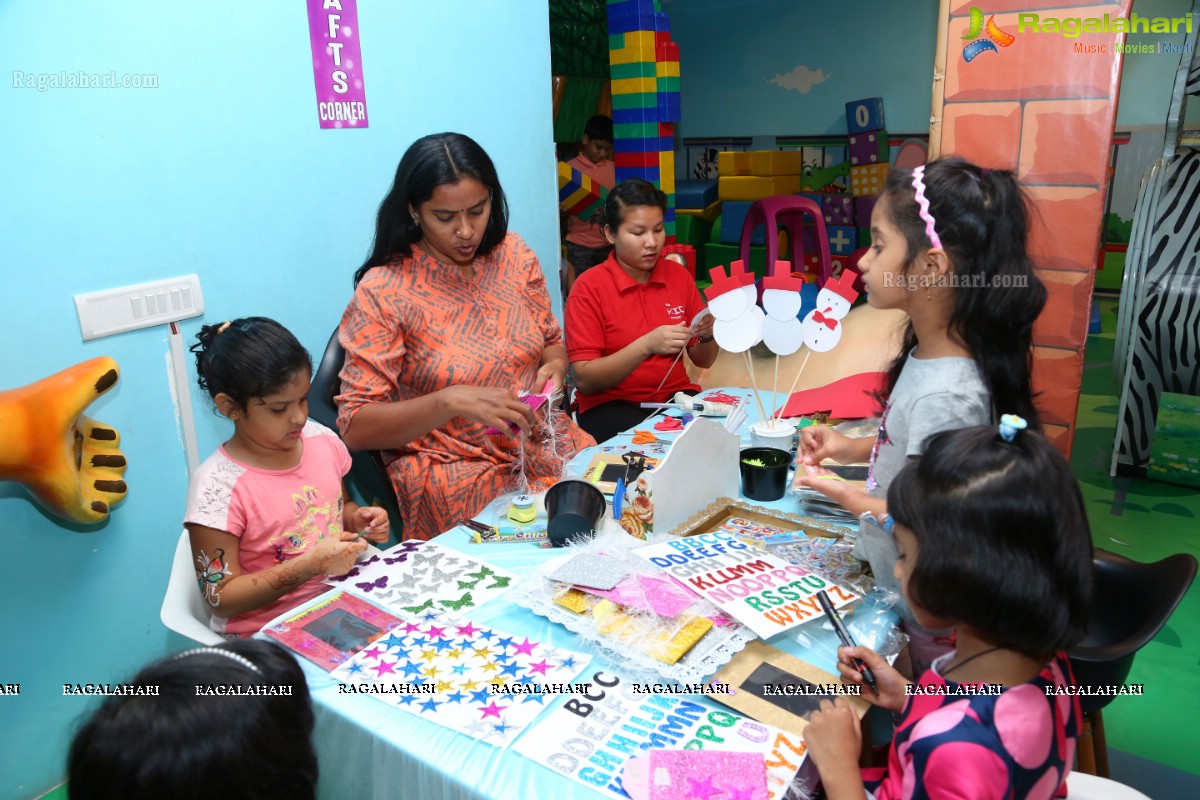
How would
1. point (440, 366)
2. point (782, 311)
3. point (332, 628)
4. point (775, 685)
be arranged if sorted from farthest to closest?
point (440, 366), point (782, 311), point (332, 628), point (775, 685)

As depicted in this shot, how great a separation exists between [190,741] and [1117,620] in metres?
1.82

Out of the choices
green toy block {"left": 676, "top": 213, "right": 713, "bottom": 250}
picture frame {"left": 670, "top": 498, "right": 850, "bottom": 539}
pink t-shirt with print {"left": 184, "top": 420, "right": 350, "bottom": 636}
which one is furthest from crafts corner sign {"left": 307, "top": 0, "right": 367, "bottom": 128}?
green toy block {"left": 676, "top": 213, "right": 713, "bottom": 250}

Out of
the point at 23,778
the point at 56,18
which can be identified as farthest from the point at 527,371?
the point at 23,778

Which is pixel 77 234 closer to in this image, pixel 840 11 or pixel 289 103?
pixel 289 103

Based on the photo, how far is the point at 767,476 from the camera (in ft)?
6.12

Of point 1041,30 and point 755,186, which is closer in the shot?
point 1041,30

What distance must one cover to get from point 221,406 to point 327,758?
30.5 inches

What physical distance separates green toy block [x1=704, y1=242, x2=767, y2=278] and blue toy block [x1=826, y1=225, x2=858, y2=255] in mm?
662

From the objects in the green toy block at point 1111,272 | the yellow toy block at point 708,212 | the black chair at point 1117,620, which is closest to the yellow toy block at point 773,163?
the yellow toy block at point 708,212

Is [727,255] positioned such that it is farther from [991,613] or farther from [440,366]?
[991,613]

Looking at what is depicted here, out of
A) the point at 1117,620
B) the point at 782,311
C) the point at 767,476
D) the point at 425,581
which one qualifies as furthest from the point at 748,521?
the point at 1117,620

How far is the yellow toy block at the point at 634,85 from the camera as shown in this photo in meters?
4.86

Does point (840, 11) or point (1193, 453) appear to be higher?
point (840, 11)

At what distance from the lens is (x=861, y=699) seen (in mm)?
1227
